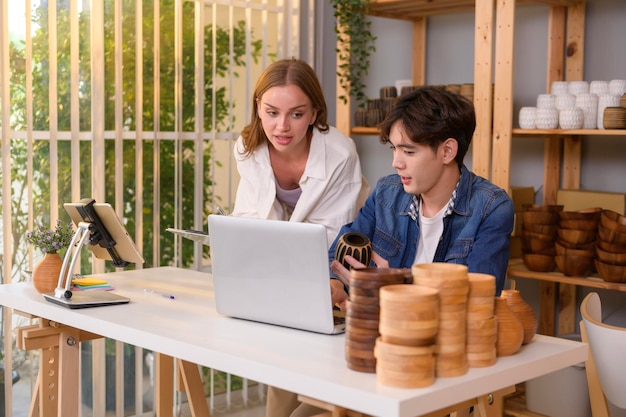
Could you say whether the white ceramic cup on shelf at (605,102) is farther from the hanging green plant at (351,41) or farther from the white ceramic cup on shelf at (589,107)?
the hanging green plant at (351,41)

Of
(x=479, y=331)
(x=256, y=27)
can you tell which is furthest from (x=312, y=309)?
(x=256, y=27)

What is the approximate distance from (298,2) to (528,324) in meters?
2.73

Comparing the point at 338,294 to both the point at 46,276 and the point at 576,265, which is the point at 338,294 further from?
the point at 576,265

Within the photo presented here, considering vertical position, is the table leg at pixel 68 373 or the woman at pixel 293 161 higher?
the woman at pixel 293 161

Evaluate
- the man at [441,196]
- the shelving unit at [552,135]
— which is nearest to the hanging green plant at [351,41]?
the shelving unit at [552,135]

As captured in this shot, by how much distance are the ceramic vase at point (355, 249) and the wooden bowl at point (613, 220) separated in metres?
1.30

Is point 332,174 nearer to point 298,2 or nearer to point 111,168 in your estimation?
point 111,168

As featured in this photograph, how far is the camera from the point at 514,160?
3895mm

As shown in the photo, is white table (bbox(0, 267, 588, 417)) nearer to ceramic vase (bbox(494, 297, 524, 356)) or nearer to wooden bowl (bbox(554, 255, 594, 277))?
ceramic vase (bbox(494, 297, 524, 356))

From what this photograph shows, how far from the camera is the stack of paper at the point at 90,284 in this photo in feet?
8.78

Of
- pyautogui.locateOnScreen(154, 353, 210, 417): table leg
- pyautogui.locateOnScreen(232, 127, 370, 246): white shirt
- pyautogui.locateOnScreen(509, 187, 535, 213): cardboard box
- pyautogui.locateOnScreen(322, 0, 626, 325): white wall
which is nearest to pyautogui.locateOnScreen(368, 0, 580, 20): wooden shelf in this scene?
pyautogui.locateOnScreen(322, 0, 626, 325): white wall

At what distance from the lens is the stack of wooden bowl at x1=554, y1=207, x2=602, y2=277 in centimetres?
327

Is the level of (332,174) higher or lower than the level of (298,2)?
lower

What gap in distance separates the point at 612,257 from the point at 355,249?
1.35 m
